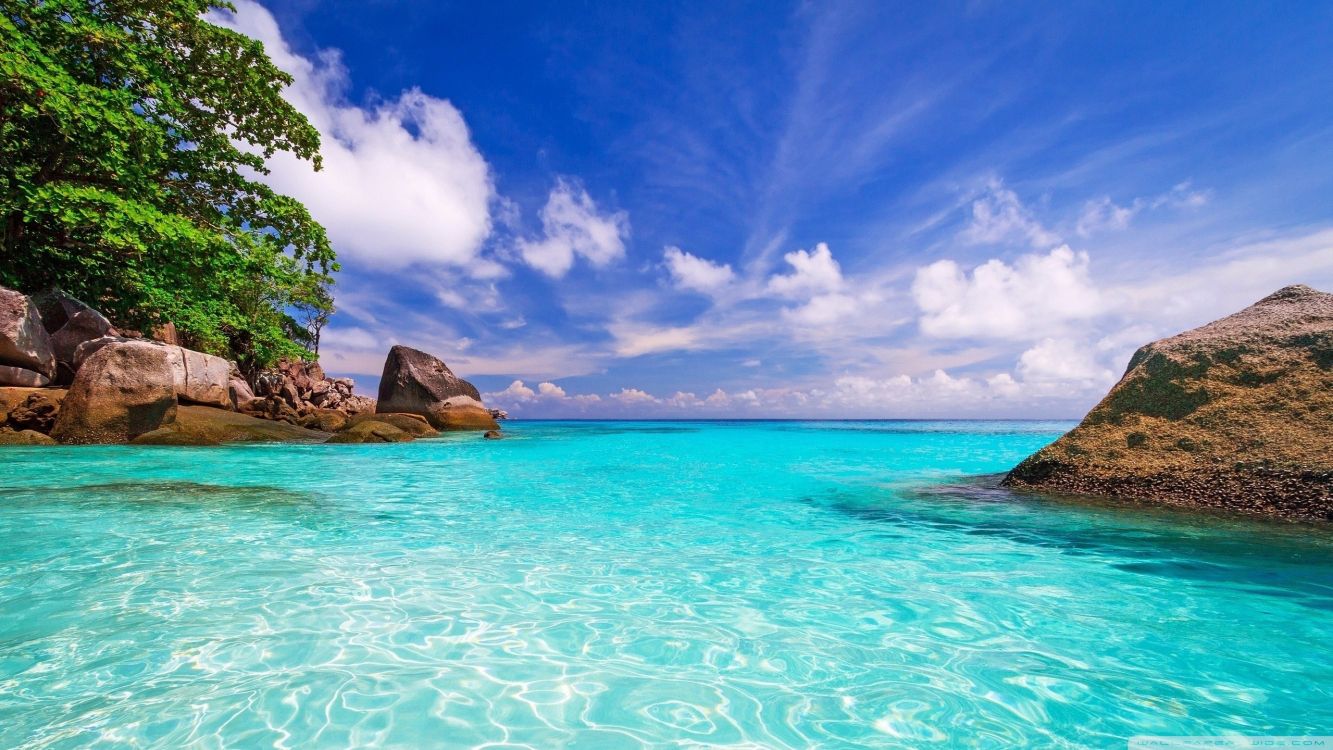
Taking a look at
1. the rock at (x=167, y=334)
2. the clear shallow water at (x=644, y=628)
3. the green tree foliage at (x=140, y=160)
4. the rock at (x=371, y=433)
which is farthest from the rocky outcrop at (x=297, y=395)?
the clear shallow water at (x=644, y=628)

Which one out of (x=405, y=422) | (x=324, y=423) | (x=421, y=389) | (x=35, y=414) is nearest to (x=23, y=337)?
(x=35, y=414)

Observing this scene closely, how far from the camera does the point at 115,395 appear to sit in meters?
14.3

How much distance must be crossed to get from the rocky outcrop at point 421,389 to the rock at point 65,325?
1285 centimetres

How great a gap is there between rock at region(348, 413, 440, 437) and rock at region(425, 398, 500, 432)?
7.14ft

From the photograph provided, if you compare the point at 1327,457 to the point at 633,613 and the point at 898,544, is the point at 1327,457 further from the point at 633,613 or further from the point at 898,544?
the point at 633,613

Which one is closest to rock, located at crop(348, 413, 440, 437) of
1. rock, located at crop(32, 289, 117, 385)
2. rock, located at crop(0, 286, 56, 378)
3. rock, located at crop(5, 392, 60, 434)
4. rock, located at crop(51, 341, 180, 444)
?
rock, located at crop(51, 341, 180, 444)

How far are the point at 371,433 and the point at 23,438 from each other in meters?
9.16

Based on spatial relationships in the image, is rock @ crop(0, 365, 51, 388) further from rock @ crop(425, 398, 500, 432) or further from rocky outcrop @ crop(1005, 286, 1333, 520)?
rocky outcrop @ crop(1005, 286, 1333, 520)

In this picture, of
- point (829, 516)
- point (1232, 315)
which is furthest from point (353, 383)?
point (1232, 315)

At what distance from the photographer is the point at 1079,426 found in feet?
30.3

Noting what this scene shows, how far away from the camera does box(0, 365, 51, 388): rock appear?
13.5m

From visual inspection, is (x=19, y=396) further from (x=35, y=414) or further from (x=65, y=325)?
(x=65, y=325)

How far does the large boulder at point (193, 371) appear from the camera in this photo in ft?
48.3

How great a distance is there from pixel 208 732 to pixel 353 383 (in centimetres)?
4559
